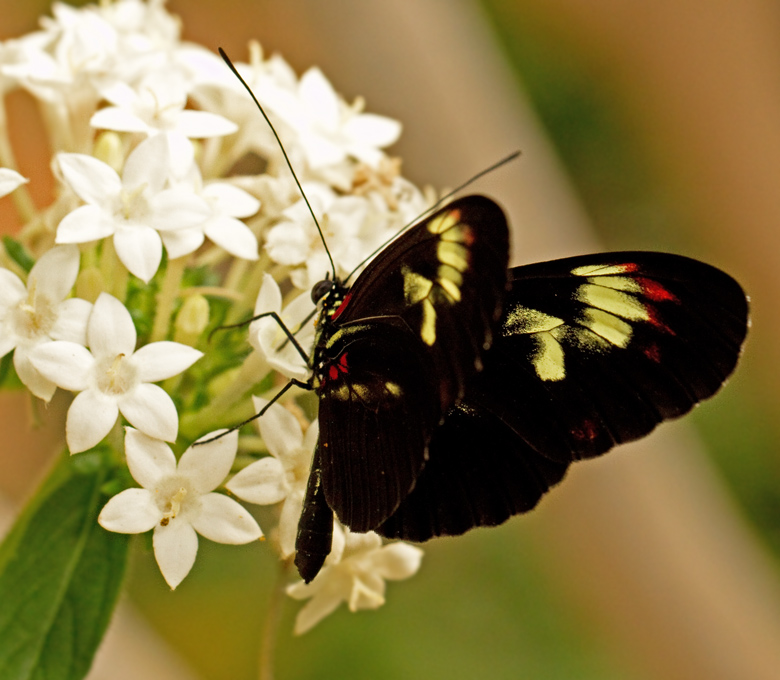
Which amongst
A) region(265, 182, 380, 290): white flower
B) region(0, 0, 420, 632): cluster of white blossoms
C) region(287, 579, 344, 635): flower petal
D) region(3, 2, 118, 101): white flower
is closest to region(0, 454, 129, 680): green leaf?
region(0, 0, 420, 632): cluster of white blossoms

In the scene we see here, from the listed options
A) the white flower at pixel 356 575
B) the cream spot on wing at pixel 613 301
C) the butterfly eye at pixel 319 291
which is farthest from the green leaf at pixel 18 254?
the cream spot on wing at pixel 613 301

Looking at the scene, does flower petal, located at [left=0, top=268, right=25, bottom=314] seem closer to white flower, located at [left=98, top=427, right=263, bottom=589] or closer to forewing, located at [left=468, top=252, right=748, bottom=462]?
white flower, located at [left=98, top=427, right=263, bottom=589]

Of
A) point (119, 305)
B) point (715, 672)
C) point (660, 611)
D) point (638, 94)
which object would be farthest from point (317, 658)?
point (638, 94)

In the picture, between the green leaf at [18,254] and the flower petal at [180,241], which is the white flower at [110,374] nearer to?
the flower petal at [180,241]

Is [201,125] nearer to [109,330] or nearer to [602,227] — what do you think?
[109,330]

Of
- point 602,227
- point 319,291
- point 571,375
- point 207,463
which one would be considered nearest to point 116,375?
point 207,463

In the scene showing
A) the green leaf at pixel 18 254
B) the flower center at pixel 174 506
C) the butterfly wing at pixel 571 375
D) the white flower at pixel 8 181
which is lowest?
the butterfly wing at pixel 571 375
